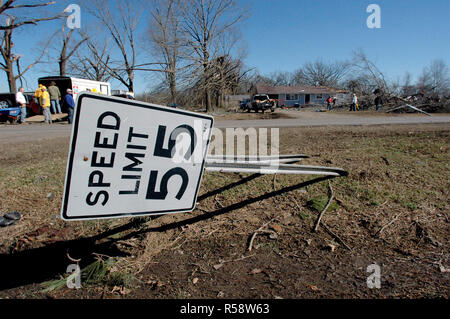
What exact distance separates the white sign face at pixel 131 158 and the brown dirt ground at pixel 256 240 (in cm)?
67

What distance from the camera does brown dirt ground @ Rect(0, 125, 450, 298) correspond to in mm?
2357

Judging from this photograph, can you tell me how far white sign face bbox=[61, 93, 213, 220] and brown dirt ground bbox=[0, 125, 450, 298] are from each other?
67 centimetres

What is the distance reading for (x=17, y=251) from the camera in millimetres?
2916

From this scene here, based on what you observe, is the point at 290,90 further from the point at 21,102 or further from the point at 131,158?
the point at 131,158

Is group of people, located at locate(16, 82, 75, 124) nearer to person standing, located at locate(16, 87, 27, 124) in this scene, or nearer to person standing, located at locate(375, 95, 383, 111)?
person standing, located at locate(16, 87, 27, 124)

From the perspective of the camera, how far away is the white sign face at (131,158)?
193cm

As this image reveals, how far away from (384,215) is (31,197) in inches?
175

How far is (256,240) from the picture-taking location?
9.98 feet

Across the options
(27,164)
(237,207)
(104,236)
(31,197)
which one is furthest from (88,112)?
(27,164)

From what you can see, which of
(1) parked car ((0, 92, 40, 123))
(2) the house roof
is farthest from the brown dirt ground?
(2) the house roof

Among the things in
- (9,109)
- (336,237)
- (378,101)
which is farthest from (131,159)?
(378,101)

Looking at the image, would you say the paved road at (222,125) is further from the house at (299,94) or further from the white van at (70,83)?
the house at (299,94)

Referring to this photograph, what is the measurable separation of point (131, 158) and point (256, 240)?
5.23 ft
